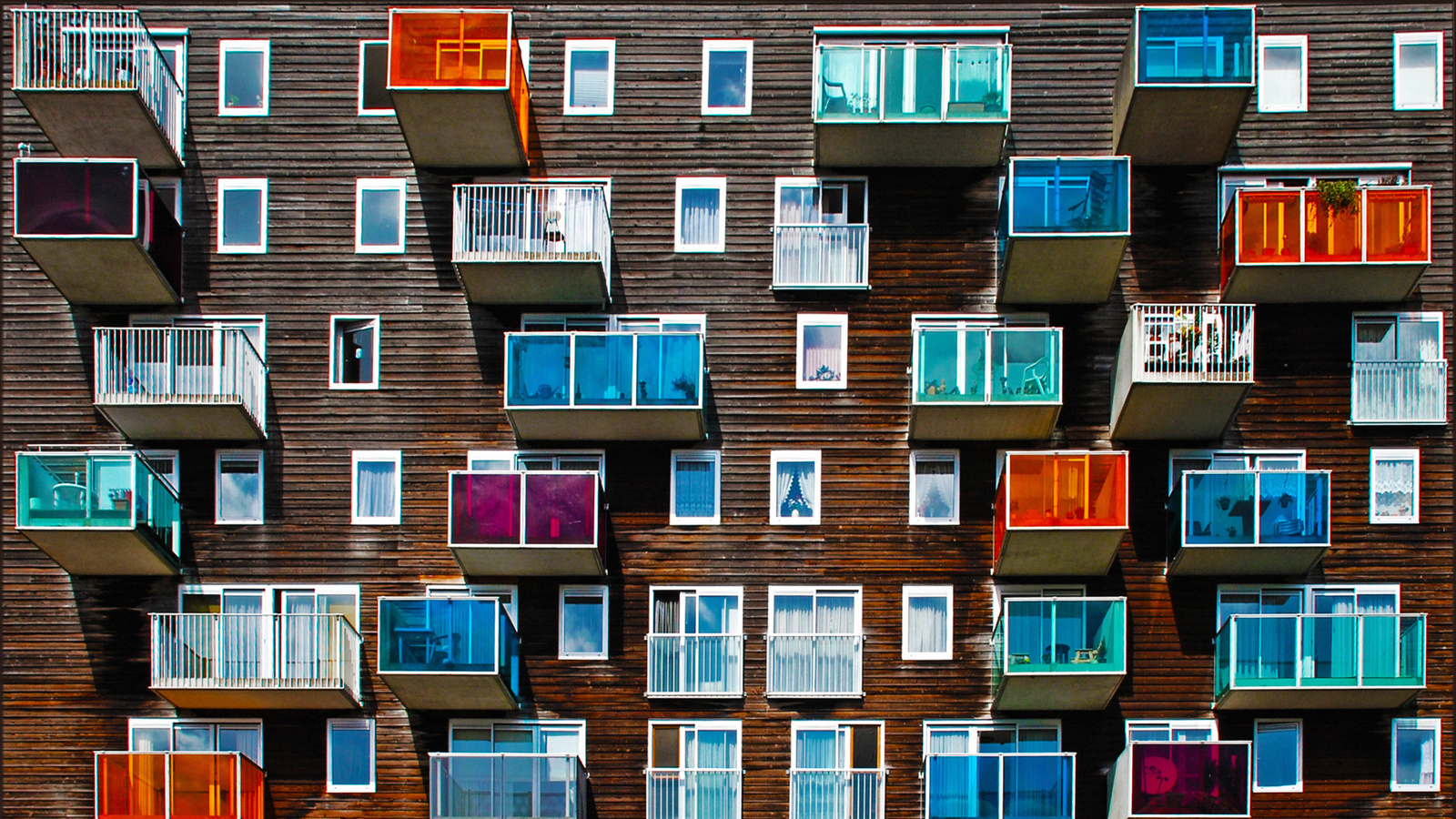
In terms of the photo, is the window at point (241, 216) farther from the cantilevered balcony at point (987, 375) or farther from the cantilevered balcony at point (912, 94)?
the cantilevered balcony at point (987, 375)

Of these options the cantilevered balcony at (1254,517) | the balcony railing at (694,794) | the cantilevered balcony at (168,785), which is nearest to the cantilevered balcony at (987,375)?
the cantilevered balcony at (1254,517)

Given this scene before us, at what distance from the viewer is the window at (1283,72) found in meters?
24.8

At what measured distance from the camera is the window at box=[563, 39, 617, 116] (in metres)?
25.1

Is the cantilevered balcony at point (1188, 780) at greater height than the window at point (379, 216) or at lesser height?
lesser

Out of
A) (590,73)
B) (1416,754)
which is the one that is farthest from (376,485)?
(1416,754)

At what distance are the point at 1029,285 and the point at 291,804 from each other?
15.4 metres

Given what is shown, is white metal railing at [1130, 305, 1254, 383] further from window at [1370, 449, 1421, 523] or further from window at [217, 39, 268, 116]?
window at [217, 39, 268, 116]

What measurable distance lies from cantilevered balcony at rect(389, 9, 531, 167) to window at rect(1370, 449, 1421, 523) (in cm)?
1602

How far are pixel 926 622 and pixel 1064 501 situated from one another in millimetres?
3223

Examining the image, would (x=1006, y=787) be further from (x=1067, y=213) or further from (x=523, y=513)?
(x=1067, y=213)

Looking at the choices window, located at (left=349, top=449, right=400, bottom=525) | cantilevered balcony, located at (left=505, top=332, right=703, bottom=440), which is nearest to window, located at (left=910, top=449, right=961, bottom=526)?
cantilevered balcony, located at (left=505, top=332, right=703, bottom=440)

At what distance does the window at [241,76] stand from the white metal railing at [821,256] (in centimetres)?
977

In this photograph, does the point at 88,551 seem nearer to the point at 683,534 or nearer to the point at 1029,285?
the point at 683,534

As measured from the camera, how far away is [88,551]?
2325 cm
